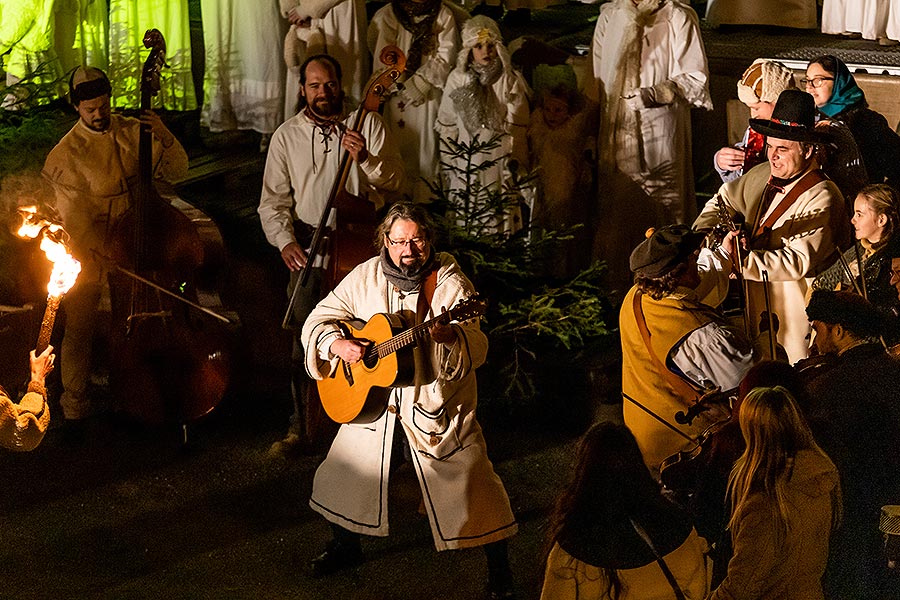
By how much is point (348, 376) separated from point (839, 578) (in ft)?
8.14

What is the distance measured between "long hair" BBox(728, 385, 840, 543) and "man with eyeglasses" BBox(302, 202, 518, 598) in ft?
5.38

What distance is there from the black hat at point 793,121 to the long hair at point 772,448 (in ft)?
7.56

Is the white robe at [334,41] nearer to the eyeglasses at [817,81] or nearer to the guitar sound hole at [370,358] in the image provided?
the eyeglasses at [817,81]

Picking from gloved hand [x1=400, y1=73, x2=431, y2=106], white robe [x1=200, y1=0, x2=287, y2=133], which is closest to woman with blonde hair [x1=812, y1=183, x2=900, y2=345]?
gloved hand [x1=400, y1=73, x2=431, y2=106]

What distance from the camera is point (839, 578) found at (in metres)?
6.38

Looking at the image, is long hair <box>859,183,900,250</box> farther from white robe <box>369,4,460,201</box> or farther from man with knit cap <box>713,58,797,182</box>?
white robe <box>369,4,460,201</box>

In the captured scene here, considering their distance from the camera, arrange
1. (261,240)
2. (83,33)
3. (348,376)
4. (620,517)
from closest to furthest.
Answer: (620,517), (348,376), (261,240), (83,33)

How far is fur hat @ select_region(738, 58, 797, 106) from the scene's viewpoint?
892cm

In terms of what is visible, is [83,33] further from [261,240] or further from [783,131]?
[783,131]

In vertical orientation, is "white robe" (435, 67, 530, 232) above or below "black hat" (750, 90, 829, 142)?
below

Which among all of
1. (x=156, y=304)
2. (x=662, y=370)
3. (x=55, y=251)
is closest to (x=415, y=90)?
(x=156, y=304)

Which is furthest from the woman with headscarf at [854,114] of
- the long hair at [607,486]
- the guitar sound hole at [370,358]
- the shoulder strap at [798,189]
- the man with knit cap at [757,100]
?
the long hair at [607,486]

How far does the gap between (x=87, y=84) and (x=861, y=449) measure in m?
4.88

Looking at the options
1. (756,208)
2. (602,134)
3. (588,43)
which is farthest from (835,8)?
(756,208)
